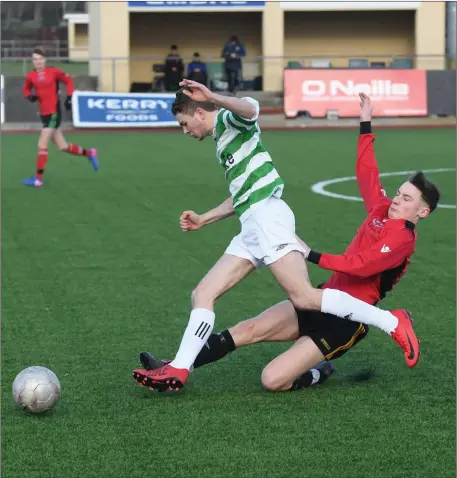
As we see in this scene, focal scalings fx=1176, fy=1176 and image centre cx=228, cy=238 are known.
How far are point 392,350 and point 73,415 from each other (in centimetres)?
257

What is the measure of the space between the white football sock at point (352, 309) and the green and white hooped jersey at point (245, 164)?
2.32 feet

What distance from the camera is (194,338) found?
7.00 meters

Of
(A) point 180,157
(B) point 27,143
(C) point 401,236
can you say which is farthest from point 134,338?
(B) point 27,143

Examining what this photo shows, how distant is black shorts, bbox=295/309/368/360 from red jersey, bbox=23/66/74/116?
11.8 m

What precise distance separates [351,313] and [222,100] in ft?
5.05

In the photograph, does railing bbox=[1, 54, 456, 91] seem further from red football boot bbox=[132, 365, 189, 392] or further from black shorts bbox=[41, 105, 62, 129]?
red football boot bbox=[132, 365, 189, 392]

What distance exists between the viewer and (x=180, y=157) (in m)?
22.2

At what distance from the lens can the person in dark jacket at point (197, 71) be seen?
33250mm

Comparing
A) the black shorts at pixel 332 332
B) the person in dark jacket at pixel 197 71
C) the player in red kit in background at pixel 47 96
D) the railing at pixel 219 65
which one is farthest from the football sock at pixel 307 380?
the railing at pixel 219 65

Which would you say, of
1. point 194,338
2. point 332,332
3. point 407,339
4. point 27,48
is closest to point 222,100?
point 194,338

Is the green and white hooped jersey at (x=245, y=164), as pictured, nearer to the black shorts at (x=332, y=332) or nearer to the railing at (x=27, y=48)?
the black shorts at (x=332, y=332)

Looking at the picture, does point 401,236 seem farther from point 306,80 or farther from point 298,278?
point 306,80

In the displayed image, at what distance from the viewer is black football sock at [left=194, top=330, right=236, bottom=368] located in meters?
7.29

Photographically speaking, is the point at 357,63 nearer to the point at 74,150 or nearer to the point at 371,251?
the point at 74,150
